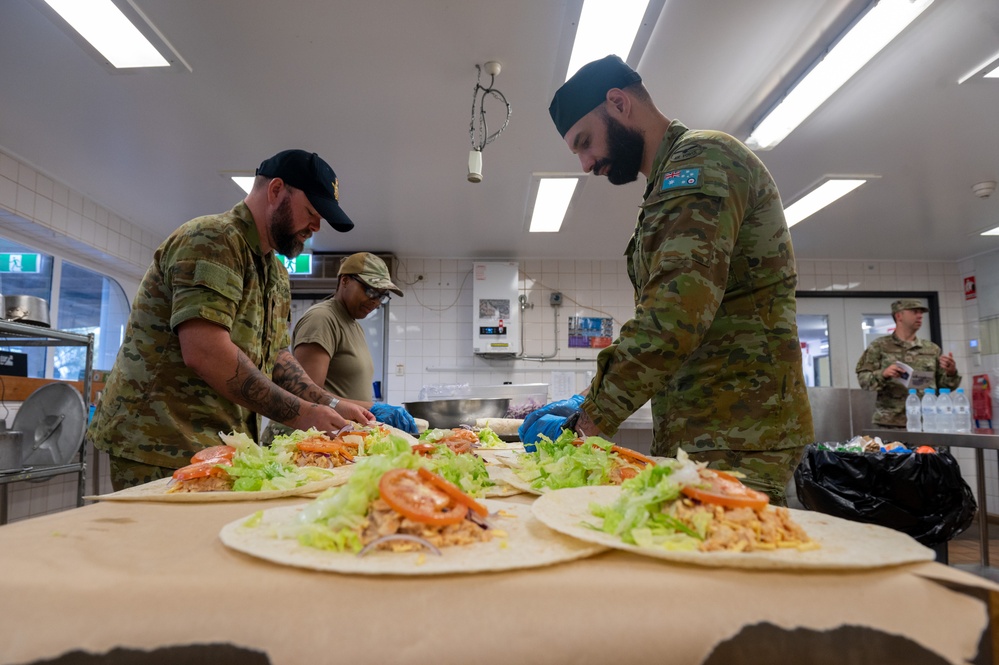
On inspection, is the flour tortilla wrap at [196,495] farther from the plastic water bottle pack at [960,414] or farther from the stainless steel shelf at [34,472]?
the plastic water bottle pack at [960,414]

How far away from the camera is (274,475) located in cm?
167

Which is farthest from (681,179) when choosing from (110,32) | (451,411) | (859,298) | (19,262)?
(859,298)

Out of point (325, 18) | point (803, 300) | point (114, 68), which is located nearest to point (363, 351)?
point (325, 18)

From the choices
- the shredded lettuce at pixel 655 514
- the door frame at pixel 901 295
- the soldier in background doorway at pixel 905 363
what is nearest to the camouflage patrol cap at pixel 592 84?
the shredded lettuce at pixel 655 514

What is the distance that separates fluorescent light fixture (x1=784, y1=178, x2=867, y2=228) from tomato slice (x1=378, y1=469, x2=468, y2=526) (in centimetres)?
516

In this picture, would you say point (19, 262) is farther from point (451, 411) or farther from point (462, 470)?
point (462, 470)

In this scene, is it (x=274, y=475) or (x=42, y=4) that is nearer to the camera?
(x=274, y=475)

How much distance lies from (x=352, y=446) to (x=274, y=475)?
53 cm

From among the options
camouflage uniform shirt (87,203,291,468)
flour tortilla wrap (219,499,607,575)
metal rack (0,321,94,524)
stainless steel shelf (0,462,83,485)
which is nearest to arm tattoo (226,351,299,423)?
camouflage uniform shirt (87,203,291,468)

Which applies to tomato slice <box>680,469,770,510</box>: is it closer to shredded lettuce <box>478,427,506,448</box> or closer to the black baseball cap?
the black baseball cap

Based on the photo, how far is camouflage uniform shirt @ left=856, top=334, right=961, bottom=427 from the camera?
5.84m

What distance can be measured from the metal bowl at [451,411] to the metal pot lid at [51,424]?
2.32 m

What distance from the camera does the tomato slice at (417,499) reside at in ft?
3.13

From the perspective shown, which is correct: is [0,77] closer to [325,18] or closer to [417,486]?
[325,18]
